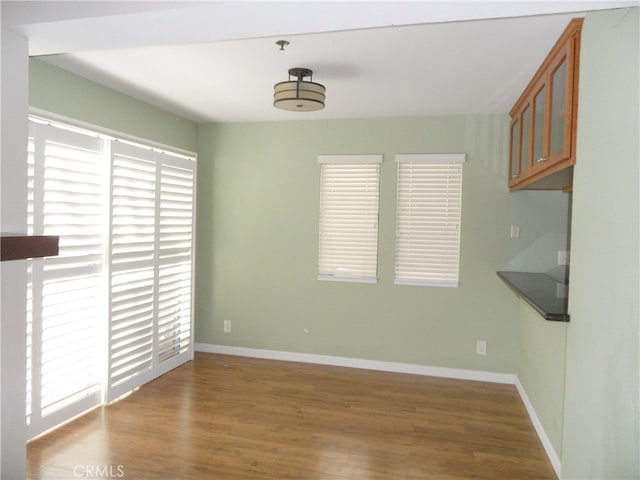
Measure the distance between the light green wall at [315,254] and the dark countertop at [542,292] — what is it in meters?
0.46

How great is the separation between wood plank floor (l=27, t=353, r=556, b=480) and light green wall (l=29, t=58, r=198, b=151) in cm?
222

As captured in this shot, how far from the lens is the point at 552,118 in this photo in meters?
2.57

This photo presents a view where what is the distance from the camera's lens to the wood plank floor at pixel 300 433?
8.98 feet

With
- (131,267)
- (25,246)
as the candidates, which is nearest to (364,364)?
(131,267)

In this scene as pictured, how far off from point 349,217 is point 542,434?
249cm

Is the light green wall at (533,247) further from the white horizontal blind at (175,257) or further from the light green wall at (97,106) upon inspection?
the light green wall at (97,106)

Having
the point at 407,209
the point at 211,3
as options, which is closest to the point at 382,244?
the point at 407,209

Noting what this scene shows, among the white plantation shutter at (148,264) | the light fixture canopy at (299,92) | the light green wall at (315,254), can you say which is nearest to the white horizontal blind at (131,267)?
the white plantation shutter at (148,264)

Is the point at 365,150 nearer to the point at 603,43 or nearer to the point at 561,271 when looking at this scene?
the point at 561,271

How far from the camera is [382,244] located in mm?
4539

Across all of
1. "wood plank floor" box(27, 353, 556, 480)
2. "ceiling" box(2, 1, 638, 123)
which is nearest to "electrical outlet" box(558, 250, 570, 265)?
"wood plank floor" box(27, 353, 556, 480)

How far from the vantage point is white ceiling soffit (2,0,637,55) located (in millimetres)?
1502

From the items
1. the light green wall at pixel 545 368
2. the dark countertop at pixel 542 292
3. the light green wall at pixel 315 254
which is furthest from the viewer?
the light green wall at pixel 315 254

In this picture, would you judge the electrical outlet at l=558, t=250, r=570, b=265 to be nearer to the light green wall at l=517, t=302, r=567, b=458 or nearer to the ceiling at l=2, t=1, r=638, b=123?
the light green wall at l=517, t=302, r=567, b=458
